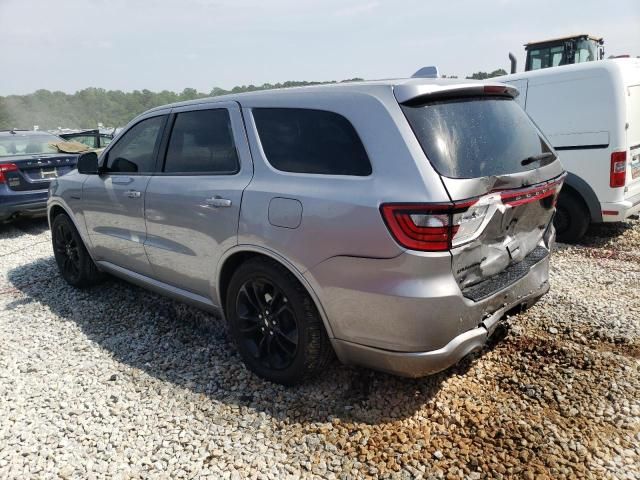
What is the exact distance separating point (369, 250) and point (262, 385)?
1.28 m

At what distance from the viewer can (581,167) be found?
546cm

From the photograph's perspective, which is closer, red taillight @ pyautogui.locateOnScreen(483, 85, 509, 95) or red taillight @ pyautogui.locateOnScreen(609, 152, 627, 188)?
red taillight @ pyautogui.locateOnScreen(483, 85, 509, 95)

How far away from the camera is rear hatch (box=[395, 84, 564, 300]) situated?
7.13ft

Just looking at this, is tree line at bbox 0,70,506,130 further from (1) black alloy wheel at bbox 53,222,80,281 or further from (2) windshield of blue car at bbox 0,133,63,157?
(1) black alloy wheel at bbox 53,222,80,281

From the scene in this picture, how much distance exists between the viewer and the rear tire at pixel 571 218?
560cm

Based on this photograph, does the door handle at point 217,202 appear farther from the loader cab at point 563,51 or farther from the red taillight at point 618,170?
the loader cab at point 563,51

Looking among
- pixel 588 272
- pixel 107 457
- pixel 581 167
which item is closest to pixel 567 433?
pixel 107 457

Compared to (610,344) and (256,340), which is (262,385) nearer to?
(256,340)

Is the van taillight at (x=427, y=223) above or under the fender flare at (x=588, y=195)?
above

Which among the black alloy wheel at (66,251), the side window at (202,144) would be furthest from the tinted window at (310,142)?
the black alloy wheel at (66,251)

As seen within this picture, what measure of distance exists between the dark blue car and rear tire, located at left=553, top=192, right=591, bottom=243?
24.0 feet

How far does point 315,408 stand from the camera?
105 inches

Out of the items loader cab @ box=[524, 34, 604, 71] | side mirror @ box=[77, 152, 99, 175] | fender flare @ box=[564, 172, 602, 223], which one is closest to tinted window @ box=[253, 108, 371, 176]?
side mirror @ box=[77, 152, 99, 175]

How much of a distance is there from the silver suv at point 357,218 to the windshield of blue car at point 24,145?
5784 millimetres
